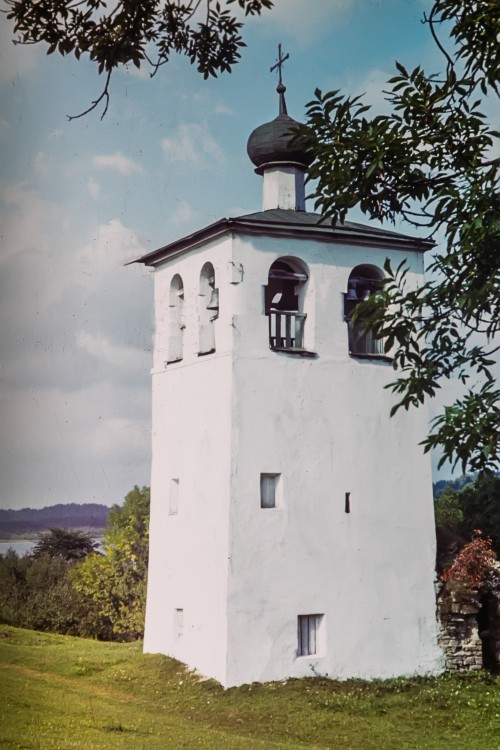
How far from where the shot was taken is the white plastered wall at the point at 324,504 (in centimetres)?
1212

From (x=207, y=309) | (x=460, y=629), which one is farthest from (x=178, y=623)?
(x=207, y=309)

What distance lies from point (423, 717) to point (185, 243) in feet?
22.3

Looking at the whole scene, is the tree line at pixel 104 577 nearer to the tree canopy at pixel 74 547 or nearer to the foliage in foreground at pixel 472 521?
the tree canopy at pixel 74 547

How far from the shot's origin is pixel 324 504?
12570 mm

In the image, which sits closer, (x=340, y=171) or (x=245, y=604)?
(x=340, y=171)

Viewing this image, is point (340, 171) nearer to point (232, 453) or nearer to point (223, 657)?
point (232, 453)

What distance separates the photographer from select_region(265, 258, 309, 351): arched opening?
43.1 feet

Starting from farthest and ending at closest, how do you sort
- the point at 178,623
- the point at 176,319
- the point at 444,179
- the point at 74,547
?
the point at 74,547 → the point at 176,319 → the point at 178,623 → the point at 444,179

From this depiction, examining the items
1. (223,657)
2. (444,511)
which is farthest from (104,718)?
(444,511)

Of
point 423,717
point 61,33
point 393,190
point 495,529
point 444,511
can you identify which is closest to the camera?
point 61,33

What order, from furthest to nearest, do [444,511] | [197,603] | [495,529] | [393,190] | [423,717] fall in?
[444,511], [495,529], [197,603], [423,717], [393,190]

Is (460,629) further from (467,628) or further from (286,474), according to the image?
(286,474)

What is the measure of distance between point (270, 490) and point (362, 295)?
3.08 metres

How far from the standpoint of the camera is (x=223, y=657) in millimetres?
11789
